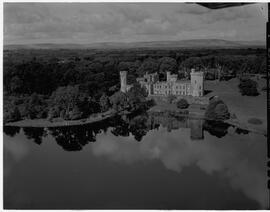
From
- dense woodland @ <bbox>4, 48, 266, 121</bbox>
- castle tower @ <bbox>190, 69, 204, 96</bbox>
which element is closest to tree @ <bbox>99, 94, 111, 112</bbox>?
dense woodland @ <bbox>4, 48, 266, 121</bbox>

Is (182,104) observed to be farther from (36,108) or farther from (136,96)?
(36,108)

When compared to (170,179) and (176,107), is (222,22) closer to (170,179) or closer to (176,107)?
(176,107)

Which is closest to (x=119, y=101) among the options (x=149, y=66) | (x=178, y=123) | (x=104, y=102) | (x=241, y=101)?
(x=104, y=102)

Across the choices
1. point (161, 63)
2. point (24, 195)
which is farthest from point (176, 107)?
point (24, 195)

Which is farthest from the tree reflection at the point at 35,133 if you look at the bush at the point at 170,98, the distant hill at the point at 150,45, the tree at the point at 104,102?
the bush at the point at 170,98

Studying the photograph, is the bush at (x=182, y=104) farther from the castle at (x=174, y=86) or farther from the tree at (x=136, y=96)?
the tree at (x=136, y=96)

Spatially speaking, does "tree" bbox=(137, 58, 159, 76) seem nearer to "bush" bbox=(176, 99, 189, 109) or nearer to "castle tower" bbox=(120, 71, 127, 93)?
"castle tower" bbox=(120, 71, 127, 93)

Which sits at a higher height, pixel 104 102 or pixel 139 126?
pixel 104 102
